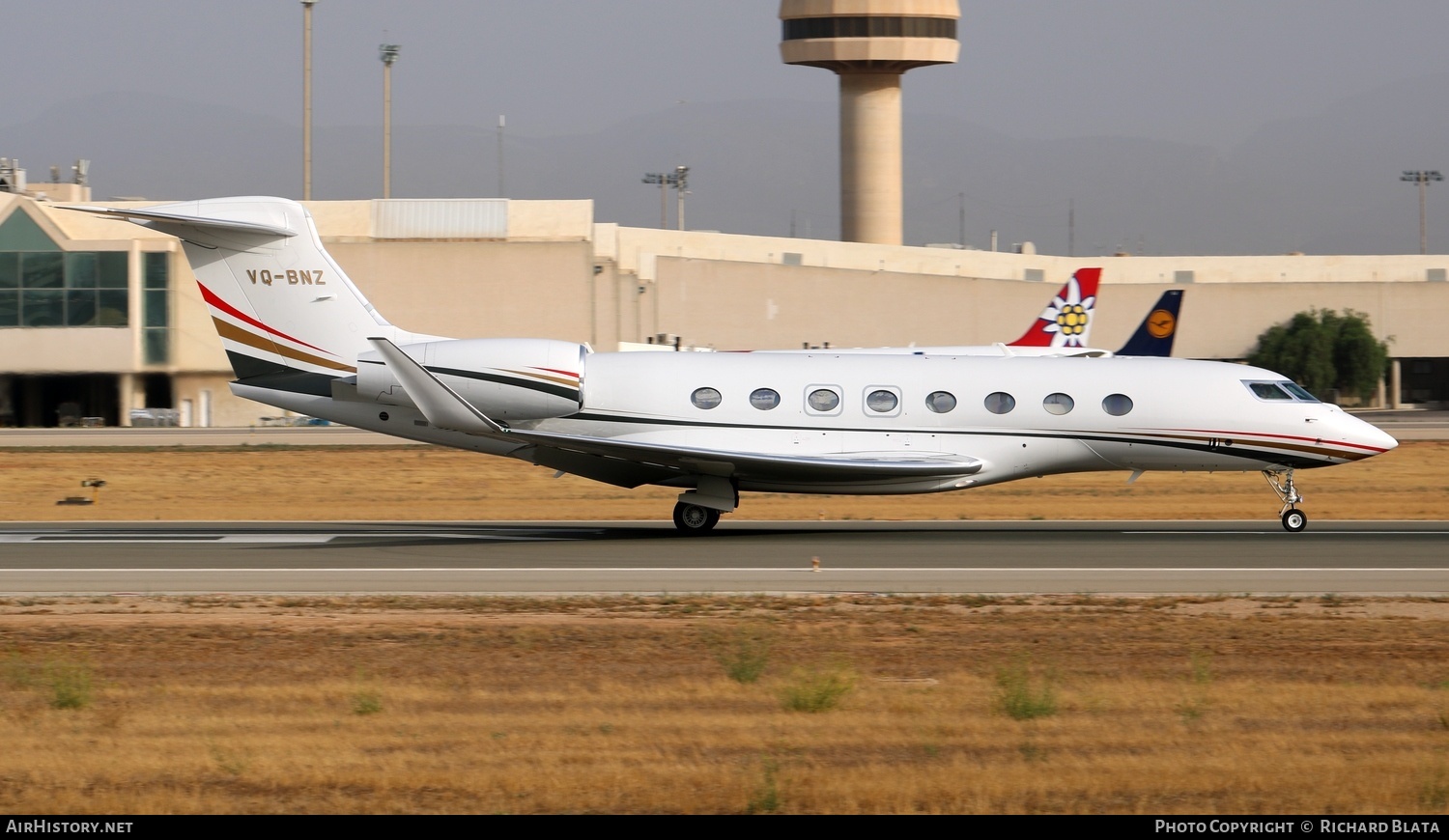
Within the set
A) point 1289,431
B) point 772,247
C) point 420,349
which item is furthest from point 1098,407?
point 772,247

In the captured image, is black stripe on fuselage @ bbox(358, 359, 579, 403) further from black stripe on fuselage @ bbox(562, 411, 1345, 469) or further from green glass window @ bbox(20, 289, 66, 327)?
green glass window @ bbox(20, 289, 66, 327)

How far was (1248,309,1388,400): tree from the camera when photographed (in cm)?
8175

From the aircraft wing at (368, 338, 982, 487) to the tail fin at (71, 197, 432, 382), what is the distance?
1344 mm

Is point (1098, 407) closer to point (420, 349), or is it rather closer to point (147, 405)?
point (420, 349)

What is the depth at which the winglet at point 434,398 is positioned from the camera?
67.5ft

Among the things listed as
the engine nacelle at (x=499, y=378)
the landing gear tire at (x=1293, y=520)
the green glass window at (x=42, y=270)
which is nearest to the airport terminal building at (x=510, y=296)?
the green glass window at (x=42, y=270)

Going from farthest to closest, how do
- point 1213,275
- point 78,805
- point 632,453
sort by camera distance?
point 1213,275
point 632,453
point 78,805

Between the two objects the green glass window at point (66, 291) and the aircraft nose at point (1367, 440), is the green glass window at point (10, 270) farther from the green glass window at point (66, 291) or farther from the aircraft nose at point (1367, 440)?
the aircraft nose at point (1367, 440)

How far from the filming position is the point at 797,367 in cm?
2294

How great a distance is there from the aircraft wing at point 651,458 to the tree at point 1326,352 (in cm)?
6486

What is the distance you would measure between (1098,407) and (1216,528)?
3041 millimetres

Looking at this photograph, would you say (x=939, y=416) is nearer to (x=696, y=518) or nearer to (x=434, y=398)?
(x=696, y=518)

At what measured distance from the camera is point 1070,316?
1959 inches

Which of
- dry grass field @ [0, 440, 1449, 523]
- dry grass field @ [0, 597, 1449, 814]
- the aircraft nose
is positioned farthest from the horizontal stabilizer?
the aircraft nose
